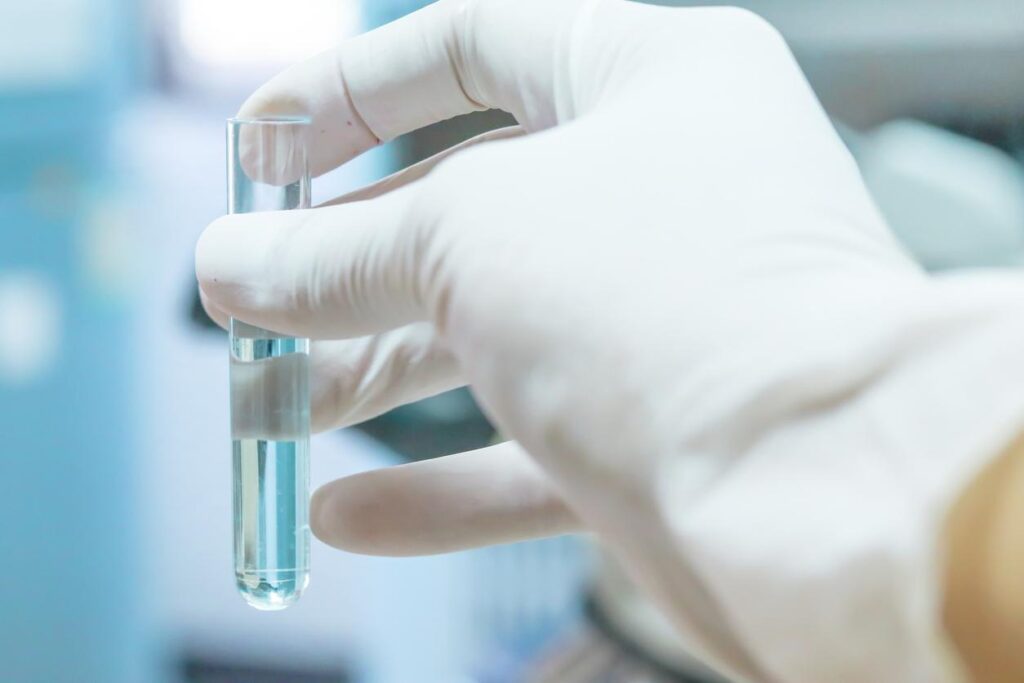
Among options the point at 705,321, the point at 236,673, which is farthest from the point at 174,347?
the point at 705,321

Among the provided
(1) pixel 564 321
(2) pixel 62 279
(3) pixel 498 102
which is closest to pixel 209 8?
(2) pixel 62 279

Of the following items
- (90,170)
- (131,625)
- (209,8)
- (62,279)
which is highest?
(209,8)

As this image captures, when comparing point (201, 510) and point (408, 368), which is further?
point (201, 510)

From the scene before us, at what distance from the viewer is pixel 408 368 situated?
2.27 ft

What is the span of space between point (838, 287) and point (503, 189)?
148 mm

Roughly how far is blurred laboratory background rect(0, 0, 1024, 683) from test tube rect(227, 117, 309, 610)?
0.79 meters

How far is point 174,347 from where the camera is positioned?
1896 millimetres

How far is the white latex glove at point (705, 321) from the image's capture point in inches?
15.5

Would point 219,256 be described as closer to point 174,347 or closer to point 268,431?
point 268,431

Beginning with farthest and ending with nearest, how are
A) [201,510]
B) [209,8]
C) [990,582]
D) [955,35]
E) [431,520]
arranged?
[201,510]
[209,8]
[955,35]
[431,520]
[990,582]

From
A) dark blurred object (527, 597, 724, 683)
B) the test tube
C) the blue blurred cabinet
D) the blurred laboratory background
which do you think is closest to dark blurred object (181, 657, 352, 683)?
the blurred laboratory background

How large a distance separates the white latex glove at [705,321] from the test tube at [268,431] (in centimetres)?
Result: 3

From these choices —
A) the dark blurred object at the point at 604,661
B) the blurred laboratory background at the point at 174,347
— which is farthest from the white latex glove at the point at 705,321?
the blurred laboratory background at the point at 174,347

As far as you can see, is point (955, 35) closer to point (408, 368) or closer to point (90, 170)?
point (408, 368)
